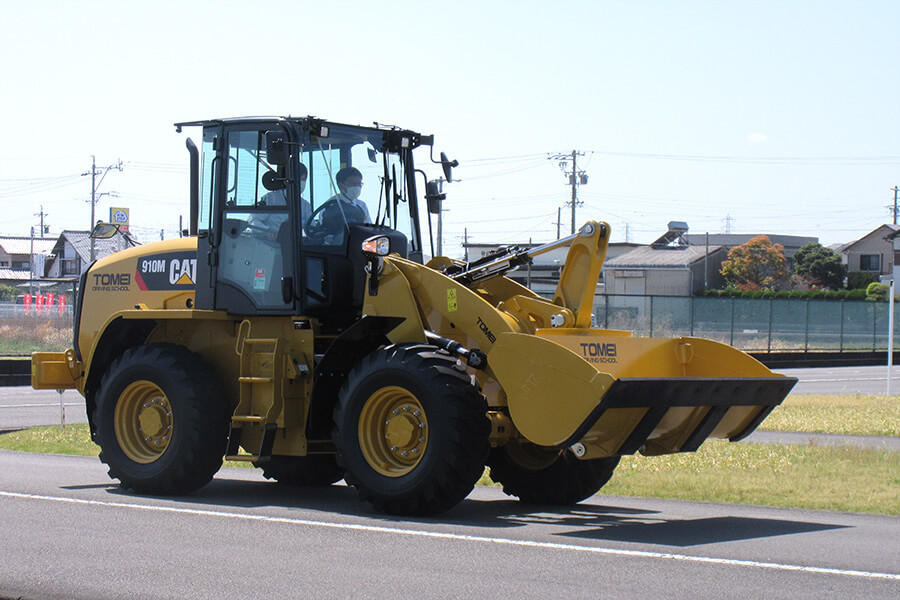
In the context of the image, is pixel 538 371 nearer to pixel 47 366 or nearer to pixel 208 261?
pixel 208 261

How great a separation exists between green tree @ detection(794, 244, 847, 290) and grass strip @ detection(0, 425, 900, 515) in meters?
72.8

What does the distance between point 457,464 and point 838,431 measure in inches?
445

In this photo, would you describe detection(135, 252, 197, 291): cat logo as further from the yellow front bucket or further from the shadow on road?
the yellow front bucket

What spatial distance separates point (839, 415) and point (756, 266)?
211 feet

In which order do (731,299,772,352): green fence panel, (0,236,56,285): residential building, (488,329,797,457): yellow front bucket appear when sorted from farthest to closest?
(0,236,56,285): residential building
(731,299,772,352): green fence panel
(488,329,797,457): yellow front bucket

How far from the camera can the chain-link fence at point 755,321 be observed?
43.4 meters

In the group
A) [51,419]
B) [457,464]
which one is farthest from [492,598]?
[51,419]

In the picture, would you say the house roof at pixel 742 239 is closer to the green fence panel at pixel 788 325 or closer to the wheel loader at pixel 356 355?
the green fence panel at pixel 788 325

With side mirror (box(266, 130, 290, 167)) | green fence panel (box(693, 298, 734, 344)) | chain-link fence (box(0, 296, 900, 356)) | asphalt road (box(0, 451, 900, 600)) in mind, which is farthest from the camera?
green fence panel (box(693, 298, 734, 344))

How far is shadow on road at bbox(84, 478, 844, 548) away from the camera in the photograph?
8.57m

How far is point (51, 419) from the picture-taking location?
20750 millimetres

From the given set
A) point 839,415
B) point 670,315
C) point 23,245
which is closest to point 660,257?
point 670,315

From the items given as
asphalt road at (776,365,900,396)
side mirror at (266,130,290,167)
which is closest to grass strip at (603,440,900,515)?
side mirror at (266,130,290,167)

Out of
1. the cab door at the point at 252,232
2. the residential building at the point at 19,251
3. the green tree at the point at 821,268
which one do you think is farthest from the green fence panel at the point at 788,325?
the residential building at the point at 19,251
